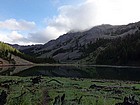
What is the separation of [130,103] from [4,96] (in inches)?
680

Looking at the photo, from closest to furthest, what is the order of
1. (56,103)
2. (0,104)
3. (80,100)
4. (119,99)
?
(0,104) < (56,103) < (80,100) < (119,99)

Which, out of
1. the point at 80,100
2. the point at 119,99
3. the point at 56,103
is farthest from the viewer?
the point at 119,99

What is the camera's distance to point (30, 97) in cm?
3881

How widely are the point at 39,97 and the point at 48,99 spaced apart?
174 cm

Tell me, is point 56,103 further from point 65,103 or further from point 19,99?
point 19,99

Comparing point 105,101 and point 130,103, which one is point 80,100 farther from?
point 130,103

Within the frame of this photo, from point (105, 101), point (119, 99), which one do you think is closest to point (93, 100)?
point (105, 101)

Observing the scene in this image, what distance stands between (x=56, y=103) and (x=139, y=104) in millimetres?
11140

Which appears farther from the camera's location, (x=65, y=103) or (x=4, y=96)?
(x=4, y=96)

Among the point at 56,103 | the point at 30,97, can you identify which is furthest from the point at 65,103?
the point at 30,97

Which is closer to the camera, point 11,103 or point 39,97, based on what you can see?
point 11,103

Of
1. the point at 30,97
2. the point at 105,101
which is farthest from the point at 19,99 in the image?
the point at 105,101

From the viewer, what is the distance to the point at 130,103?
3594 cm

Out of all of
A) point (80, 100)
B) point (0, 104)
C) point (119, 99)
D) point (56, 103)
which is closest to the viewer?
point (0, 104)
